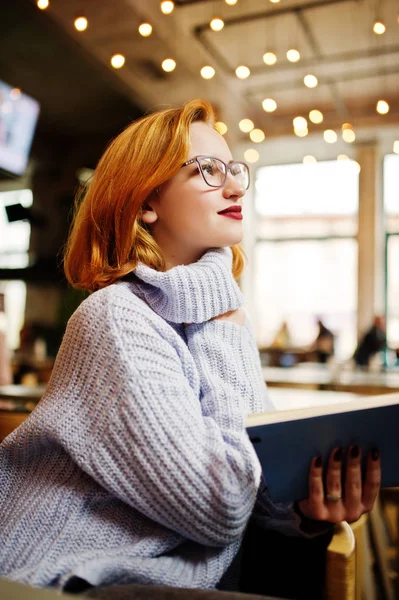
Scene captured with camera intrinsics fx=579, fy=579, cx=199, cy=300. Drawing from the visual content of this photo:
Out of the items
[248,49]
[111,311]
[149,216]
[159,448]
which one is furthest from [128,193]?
[248,49]

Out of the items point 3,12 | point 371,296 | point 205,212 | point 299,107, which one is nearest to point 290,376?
point 205,212

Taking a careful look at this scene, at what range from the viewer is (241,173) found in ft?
4.00

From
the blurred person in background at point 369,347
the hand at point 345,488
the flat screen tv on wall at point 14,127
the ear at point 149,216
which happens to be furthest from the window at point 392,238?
the hand at point 345,488

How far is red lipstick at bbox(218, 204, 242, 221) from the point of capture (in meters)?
1.16

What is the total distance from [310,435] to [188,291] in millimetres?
331

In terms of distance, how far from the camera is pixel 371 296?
8.68 meters

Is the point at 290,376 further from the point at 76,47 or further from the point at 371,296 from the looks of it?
the point at 371,296

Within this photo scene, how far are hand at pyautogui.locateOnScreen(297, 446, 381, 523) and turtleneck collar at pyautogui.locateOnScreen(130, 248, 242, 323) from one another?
13.0 inches

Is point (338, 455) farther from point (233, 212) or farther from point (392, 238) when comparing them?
point (392, 238)

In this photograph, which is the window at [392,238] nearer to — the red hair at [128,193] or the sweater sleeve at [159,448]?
the red hair at [128,193]

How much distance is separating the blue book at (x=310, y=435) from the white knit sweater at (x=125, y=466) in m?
0.03

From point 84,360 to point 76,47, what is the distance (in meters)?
5.15

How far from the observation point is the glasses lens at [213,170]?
1.15 metres

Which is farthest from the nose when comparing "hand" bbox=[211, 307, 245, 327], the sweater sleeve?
the sweater sleeve
